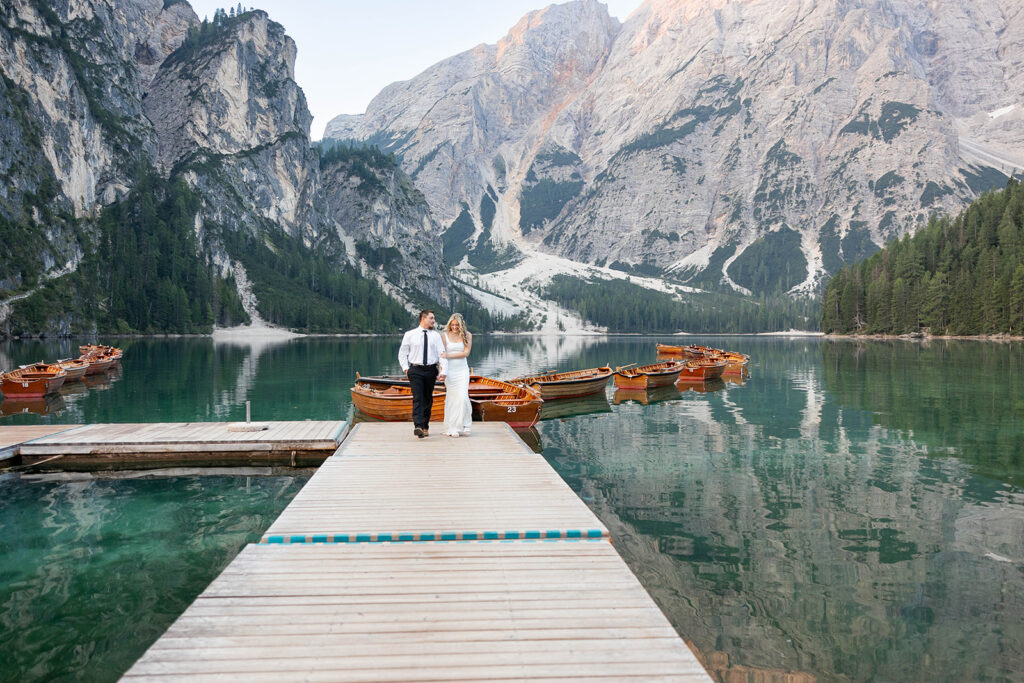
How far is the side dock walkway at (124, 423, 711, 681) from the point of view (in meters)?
5.40

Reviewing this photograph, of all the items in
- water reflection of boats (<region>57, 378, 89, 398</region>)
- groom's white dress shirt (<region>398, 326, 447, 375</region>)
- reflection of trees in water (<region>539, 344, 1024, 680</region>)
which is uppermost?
groom's white dress shirt (<region>398, 326, 447, 375</region>)

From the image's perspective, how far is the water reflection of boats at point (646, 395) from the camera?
42.7 meters

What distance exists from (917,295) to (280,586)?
15167 cm

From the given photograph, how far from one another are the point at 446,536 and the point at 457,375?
8.65 metres

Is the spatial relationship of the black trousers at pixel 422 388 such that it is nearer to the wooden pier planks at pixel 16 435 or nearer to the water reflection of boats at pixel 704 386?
the wooden pier planks at pixel 16 435

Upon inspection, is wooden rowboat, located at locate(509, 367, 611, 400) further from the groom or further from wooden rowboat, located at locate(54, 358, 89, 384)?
wooden rowboat, located at locate(54, 358, 89, 384)

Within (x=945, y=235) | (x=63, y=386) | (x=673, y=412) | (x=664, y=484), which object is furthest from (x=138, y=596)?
(x=945, y=235)

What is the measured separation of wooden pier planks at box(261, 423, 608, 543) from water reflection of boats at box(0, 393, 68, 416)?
28319 millimetres

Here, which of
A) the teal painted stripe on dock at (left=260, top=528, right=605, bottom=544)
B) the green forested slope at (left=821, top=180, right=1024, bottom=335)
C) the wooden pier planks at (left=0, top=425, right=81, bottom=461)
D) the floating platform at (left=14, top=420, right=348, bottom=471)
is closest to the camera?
the teal painted stripe on dock at (left=260, top=528, right=605, bottom=544)

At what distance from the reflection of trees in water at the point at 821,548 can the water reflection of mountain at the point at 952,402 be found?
2.13 metres

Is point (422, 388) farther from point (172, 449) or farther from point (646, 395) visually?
point (646, 395)

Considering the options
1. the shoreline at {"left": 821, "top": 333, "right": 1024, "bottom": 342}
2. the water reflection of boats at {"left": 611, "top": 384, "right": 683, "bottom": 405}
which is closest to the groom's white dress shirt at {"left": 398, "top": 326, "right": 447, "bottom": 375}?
the water reflection of boats at {"left": 611, "top": 384, "right": 683, "bottom": 405}

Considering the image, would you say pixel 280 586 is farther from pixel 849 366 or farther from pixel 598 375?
pixel 849 366

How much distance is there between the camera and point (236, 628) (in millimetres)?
6062
